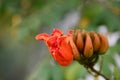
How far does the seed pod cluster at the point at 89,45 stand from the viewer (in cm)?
136

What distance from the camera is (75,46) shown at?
1.34 m

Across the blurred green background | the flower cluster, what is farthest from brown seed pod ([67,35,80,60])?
the blurred green background

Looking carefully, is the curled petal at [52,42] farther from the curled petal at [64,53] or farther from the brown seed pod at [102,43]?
the brown seed pod at [102,43]

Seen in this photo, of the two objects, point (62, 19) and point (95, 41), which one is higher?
point (62, 19)

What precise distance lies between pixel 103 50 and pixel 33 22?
1155 millimetres

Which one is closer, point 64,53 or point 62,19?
point 64,53

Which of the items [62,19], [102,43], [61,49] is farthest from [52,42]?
[62,19]

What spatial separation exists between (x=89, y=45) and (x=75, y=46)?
0.05 metres

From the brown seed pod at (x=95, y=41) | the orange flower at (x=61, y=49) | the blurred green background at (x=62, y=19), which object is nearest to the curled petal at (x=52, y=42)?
the orange flower at (x=61, y=49)

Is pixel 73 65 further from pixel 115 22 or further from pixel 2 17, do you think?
pixel 2 17

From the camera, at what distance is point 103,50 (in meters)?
1.41

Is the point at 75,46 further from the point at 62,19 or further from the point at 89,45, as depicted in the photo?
the point at 62,19

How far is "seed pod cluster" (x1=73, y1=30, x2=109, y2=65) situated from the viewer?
1.36 metres

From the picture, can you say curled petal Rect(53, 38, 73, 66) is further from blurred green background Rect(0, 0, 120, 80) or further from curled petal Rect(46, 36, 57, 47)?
blurred green background Rect(0, 0, 120, 80)
